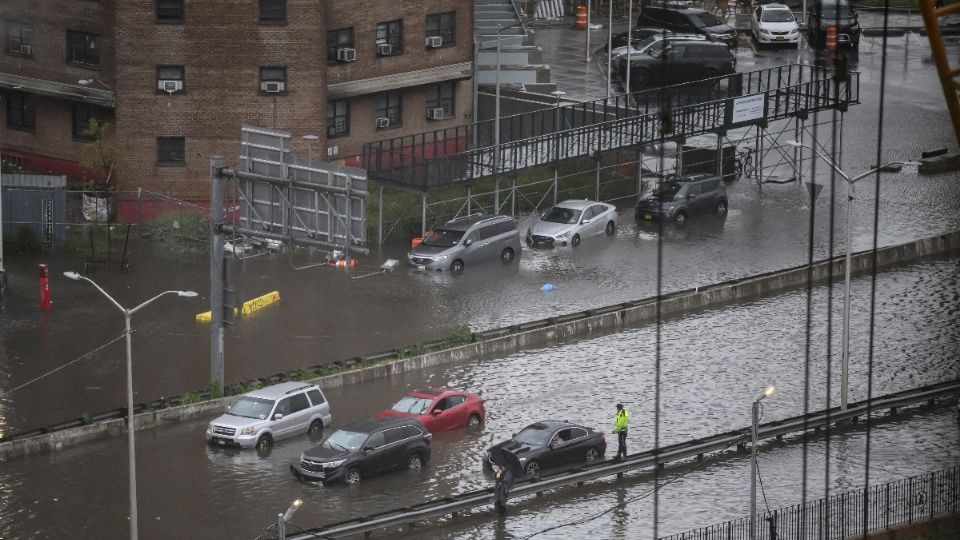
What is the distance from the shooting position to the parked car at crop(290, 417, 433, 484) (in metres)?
35.0

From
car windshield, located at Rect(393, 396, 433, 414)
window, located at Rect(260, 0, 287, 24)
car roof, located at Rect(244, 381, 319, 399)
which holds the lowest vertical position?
car windshield, located at Rect(393, 396, 433, 414)

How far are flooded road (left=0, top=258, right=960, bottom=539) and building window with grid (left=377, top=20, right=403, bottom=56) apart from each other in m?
15.3

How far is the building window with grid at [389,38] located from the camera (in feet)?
189

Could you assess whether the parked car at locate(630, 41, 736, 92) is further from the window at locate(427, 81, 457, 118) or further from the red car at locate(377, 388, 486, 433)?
the red car at locate(377, 388, 486, 433)

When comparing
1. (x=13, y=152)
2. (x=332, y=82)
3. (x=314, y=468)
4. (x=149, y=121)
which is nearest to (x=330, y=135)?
(x=332, y=82)

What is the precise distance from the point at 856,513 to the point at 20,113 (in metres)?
32.1

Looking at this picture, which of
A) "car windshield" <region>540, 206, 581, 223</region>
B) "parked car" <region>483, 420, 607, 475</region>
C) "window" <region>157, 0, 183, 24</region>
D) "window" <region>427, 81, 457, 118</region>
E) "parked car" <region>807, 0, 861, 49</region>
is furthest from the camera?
"parked car" <region>807, 0, 861, 49</region>

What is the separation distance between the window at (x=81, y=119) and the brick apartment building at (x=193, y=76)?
4 centimetres

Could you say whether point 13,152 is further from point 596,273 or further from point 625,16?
point 625,16

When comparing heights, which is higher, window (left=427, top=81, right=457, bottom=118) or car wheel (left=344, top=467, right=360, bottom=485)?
window (left=427, top=81, right=457, bottom=118)

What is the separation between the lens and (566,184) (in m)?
57.0

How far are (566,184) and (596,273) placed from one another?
7.20 metres

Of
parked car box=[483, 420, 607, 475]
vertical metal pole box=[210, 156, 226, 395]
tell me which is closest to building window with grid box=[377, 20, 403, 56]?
vertical metal pole box=[210, 156, 226, 395]

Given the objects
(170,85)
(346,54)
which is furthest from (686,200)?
(170,85)
